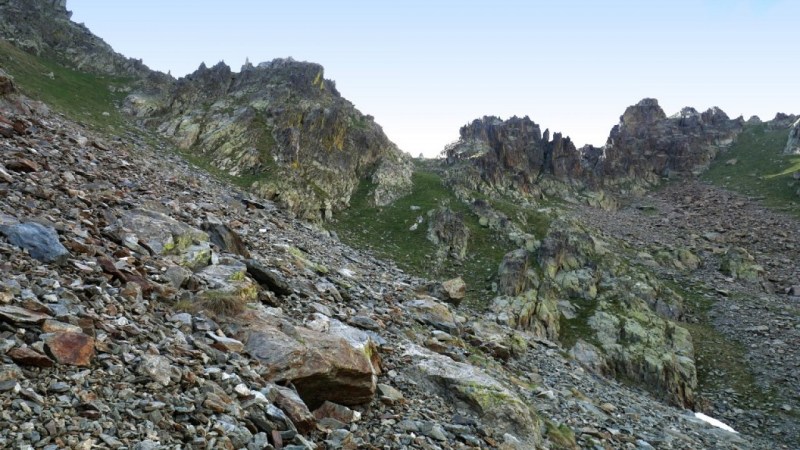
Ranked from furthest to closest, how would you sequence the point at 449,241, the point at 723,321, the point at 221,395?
1. the point at 449,241
2. the point at 723,321
3. the point at 221,395

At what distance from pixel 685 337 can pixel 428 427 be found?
43153 millimetres

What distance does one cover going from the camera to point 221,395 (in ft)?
24.4

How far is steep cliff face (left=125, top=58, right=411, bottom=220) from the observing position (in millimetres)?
46878

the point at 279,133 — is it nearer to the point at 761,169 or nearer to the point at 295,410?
the point at 295,410

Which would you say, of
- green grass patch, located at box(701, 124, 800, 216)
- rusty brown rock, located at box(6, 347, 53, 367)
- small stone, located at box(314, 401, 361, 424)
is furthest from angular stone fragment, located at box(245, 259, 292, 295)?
green grass patch, located at box(701, 124, 800, 216)

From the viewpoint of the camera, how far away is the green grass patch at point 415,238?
149 ft

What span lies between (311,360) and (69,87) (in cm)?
6110

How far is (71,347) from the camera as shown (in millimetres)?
6688

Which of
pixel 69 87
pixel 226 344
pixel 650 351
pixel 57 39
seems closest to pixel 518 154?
pixel 650 351

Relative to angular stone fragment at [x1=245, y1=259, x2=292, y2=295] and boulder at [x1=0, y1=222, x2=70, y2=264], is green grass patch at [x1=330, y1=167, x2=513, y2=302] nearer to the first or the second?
angular stone fragment at [x1=245, y1=259, x2=292, y2=295]

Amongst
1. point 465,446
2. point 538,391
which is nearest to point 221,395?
point 465,446

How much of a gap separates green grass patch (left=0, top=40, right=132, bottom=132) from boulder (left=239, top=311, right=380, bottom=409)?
115ft

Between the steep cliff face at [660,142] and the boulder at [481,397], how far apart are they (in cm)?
12536

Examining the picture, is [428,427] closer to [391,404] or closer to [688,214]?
[391,404]
